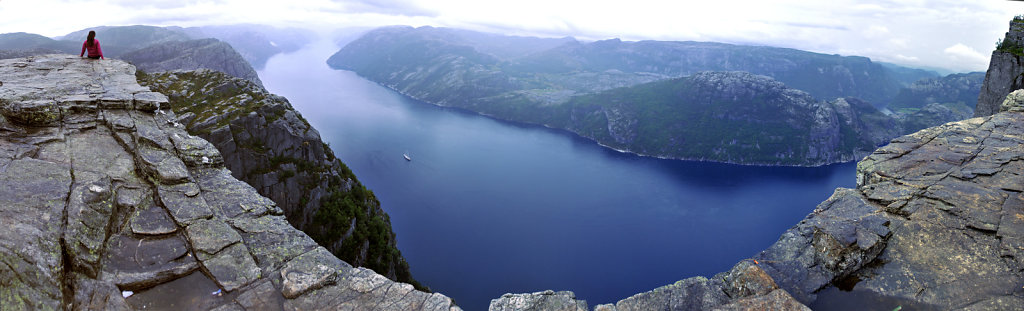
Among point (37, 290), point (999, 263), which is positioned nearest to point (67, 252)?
point (37, 290)

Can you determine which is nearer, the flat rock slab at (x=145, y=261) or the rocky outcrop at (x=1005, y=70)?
the flat rock slab at (x=145, y=261)

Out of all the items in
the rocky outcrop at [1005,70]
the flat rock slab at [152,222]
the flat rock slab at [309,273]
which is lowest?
the flat rock slab at [309,273]

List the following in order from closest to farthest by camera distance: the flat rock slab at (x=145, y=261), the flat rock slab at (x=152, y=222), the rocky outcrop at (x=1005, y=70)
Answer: the flat rock slab at (x=145, y=261), the flat rock slab at (x=152, y=222), the rocky outcrop at (x=1005, y=70)

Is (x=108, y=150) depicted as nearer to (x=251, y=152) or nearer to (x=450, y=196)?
(x=251, y=152)

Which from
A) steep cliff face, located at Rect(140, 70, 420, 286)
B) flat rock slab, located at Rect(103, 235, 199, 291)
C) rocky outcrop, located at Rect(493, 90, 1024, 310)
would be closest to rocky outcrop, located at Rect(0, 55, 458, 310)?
flat rock slab, located at Rect(103, 235, 199, 291)

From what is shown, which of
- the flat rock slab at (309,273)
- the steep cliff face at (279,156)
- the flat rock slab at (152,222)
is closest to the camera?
the flat rock slab at (309,273)

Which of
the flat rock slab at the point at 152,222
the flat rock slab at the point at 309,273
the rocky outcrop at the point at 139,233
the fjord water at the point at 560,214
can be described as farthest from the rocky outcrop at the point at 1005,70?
the fjord water at the point at 560,214

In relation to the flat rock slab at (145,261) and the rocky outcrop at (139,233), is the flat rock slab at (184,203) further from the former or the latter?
the flat rock slab at (145,261)

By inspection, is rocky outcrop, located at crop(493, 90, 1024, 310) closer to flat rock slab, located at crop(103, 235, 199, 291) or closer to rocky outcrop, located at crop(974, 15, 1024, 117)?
flat rock slab, located at crop(103, 235, 199, 291)
